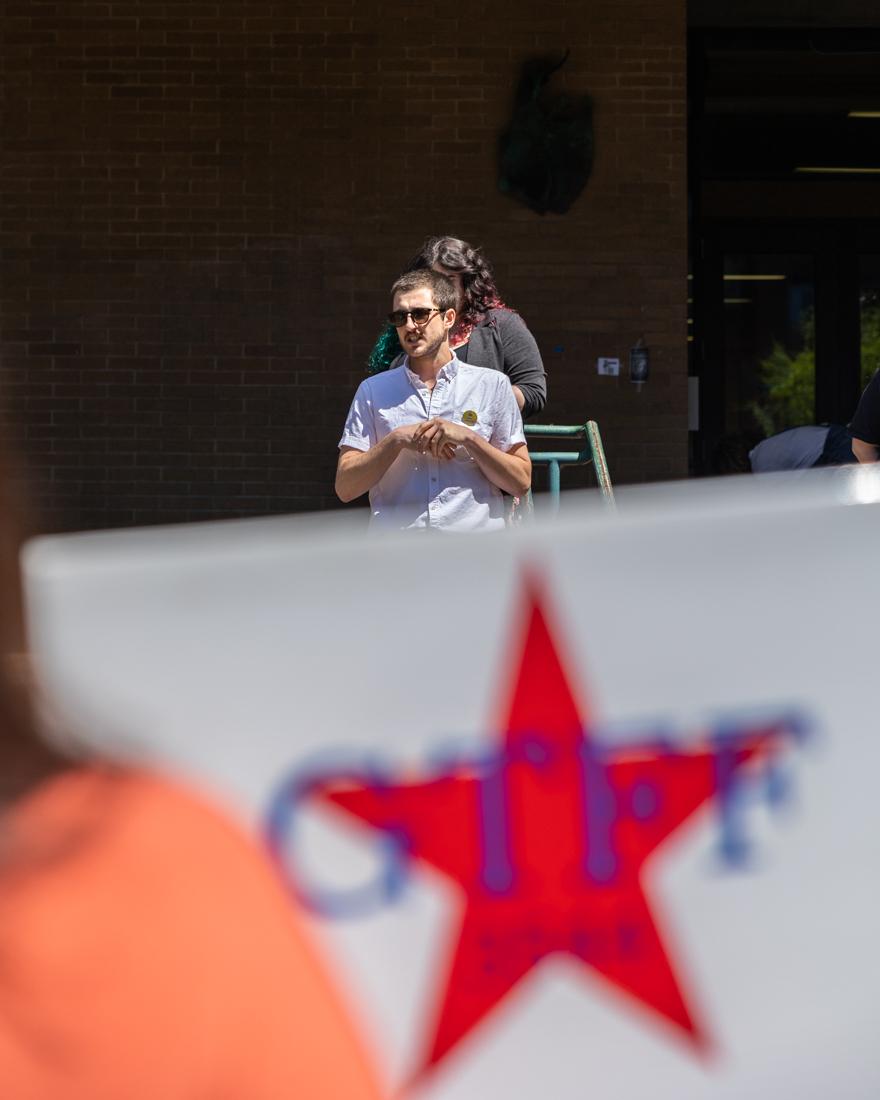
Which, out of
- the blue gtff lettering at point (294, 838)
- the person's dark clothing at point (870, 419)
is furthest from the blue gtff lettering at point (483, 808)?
the person's dark clothing at point (870, 419)

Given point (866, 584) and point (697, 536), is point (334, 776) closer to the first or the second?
point (697, 536)

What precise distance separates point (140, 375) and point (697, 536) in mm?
8482

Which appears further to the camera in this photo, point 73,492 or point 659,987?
point 73,492

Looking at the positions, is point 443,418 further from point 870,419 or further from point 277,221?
point 277,221

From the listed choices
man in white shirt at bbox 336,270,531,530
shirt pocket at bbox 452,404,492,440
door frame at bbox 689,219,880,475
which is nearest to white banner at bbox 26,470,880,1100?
man in white shirt at bbox 336,270,531,530

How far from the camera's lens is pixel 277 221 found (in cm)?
964

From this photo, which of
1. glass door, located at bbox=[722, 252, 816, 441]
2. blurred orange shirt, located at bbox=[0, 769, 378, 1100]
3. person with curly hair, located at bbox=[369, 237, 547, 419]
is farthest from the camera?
glass door, located at bbox=[722, 252, 816, 441]

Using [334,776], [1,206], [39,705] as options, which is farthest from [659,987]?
[1,206]

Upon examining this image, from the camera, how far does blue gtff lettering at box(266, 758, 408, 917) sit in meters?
1.50

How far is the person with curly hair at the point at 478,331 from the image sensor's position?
4852 millimetres

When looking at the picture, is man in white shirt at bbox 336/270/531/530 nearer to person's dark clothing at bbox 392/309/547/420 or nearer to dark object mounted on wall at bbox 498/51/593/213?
person's dark clothing at bbox 392/309/547/420

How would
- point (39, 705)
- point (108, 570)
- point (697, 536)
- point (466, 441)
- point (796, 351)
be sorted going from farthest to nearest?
1. point (796, 351)
2. point (466, 441)
3. point (697, 536)
4. point (108, 570)
5. point (39, 705)

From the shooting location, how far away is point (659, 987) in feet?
5.22

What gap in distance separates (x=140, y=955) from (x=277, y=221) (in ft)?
29.8
